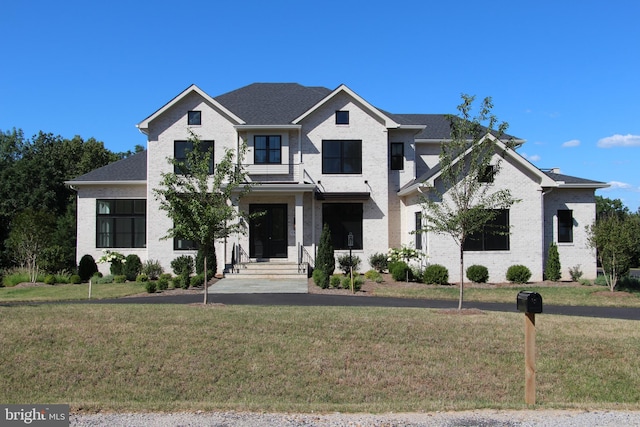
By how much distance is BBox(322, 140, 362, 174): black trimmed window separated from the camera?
26938 millimetres

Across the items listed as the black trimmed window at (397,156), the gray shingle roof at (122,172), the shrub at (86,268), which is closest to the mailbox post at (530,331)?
the black trimmed window at (397,156)

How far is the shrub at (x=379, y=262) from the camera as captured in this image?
26.2m

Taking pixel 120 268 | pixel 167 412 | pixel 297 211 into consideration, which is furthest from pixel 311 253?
pixel 167 412

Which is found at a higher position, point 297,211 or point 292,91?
point 292,91

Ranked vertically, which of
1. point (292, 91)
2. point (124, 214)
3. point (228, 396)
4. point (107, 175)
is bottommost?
point (228, 396)

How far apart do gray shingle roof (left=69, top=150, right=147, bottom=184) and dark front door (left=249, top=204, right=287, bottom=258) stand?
578 cm

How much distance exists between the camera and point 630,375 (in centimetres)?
1024

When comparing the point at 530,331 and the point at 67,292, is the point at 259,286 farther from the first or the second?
the point at 530,331

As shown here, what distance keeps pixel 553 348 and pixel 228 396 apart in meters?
6.45

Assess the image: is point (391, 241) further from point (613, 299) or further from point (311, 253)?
point (613, 299)

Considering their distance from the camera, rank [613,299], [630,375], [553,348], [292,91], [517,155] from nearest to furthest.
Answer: [630,375], [553,348], [613,299], [517,155], [292,91]

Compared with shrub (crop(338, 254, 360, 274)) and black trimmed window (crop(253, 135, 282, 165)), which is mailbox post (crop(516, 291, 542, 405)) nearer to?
shrub (crop(338, 254, 360, 274))

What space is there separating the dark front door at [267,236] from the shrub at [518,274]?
9.95 metres

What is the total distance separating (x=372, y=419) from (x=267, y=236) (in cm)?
2033
